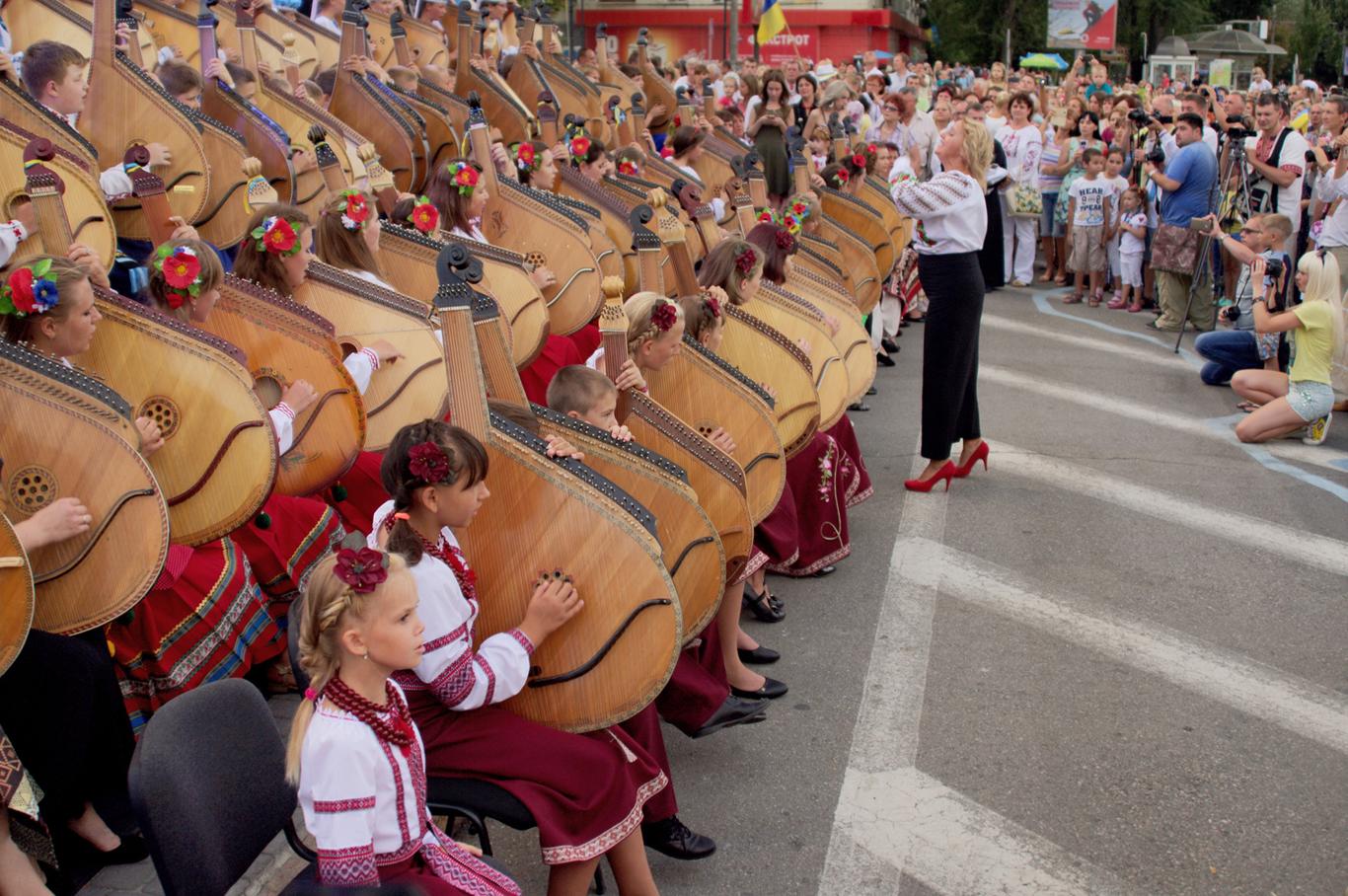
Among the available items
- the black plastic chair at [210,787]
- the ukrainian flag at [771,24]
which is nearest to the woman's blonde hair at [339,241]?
the black plastic chair at [210,787]

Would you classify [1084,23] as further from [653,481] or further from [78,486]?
[78,486]

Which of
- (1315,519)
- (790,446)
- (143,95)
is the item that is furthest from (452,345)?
(1315,519)

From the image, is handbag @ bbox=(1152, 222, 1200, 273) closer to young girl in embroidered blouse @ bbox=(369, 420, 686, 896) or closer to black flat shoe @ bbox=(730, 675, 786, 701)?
black flat shoe @ bbox=(730, 675, 786, 701)

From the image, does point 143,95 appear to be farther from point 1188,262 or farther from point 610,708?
point 1188,262

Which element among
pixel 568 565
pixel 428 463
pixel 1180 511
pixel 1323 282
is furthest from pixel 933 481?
pixel 428 463

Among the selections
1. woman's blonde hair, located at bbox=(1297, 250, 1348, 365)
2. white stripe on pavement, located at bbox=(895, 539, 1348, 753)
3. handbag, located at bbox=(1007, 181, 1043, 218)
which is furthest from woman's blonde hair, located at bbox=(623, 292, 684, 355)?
handbag, located at bbox=(1007, 181, 1043, 218)

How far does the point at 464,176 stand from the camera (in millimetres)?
5555

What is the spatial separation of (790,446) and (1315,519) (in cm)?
317

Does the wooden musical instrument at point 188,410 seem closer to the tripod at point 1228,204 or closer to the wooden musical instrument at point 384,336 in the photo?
the wooden musical instrument at point 384,336

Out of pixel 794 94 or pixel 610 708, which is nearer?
pixel 610 708

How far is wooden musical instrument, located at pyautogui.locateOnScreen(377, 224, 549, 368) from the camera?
5203mm

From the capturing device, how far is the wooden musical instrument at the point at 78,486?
3.06m

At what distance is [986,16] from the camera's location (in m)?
44.1

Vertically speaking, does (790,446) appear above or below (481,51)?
below
